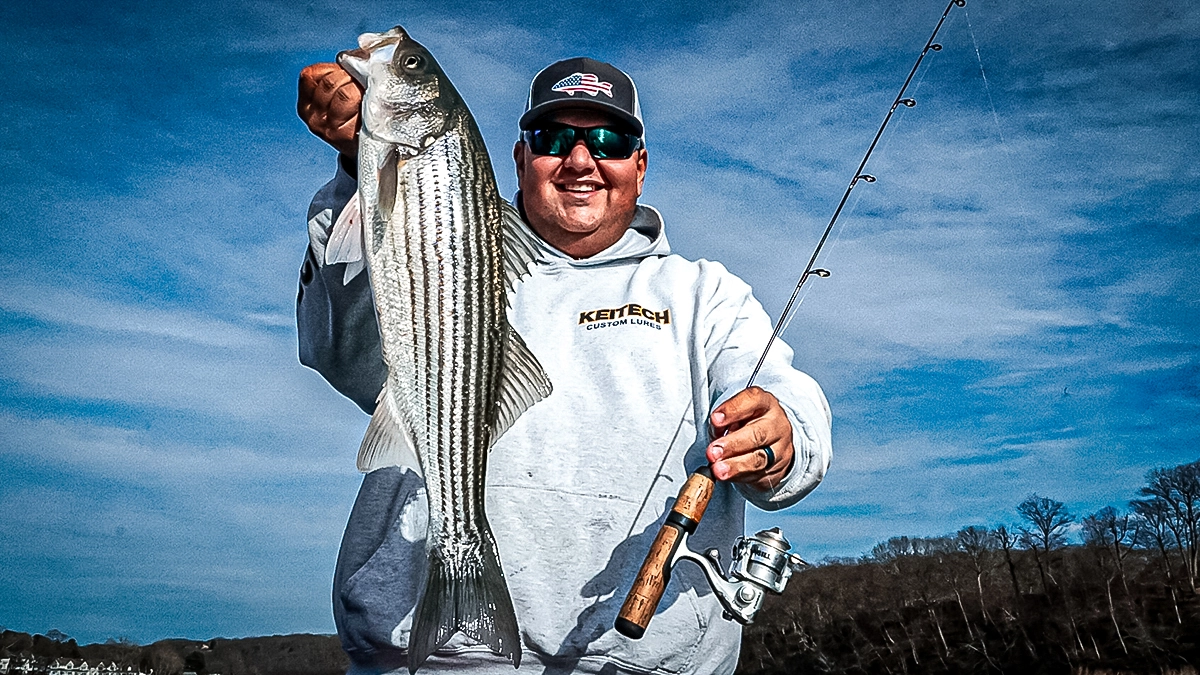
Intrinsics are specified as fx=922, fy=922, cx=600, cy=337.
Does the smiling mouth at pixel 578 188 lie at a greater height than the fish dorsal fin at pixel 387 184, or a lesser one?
greater

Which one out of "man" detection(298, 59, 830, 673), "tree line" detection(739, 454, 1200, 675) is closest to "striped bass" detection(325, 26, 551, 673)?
"man" detection(298, 59, 830, 673)

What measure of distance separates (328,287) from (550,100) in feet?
5.11

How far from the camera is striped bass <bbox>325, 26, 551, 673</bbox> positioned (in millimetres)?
3000

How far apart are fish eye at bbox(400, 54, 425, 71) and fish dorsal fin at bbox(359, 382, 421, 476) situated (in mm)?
1091

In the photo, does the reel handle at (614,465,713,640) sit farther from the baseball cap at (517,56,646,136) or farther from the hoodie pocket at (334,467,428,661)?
the baseball cap at (517,56,646,136)

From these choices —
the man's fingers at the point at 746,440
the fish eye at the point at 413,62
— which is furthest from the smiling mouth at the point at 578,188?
the man's fingers at the point at 746,440

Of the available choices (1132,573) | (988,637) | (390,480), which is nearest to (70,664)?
(988,637)

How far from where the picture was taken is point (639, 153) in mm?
4762

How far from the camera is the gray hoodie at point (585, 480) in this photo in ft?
12.1

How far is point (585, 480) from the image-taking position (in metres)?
3.86

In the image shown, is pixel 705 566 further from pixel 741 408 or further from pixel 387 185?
pixel 387 185

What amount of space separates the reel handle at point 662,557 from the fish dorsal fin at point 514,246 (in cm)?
101

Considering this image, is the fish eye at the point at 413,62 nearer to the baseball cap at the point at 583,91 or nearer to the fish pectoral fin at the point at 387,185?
the fish pectoral fin at the point at 387,185

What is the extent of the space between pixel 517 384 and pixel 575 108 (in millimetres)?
1831
